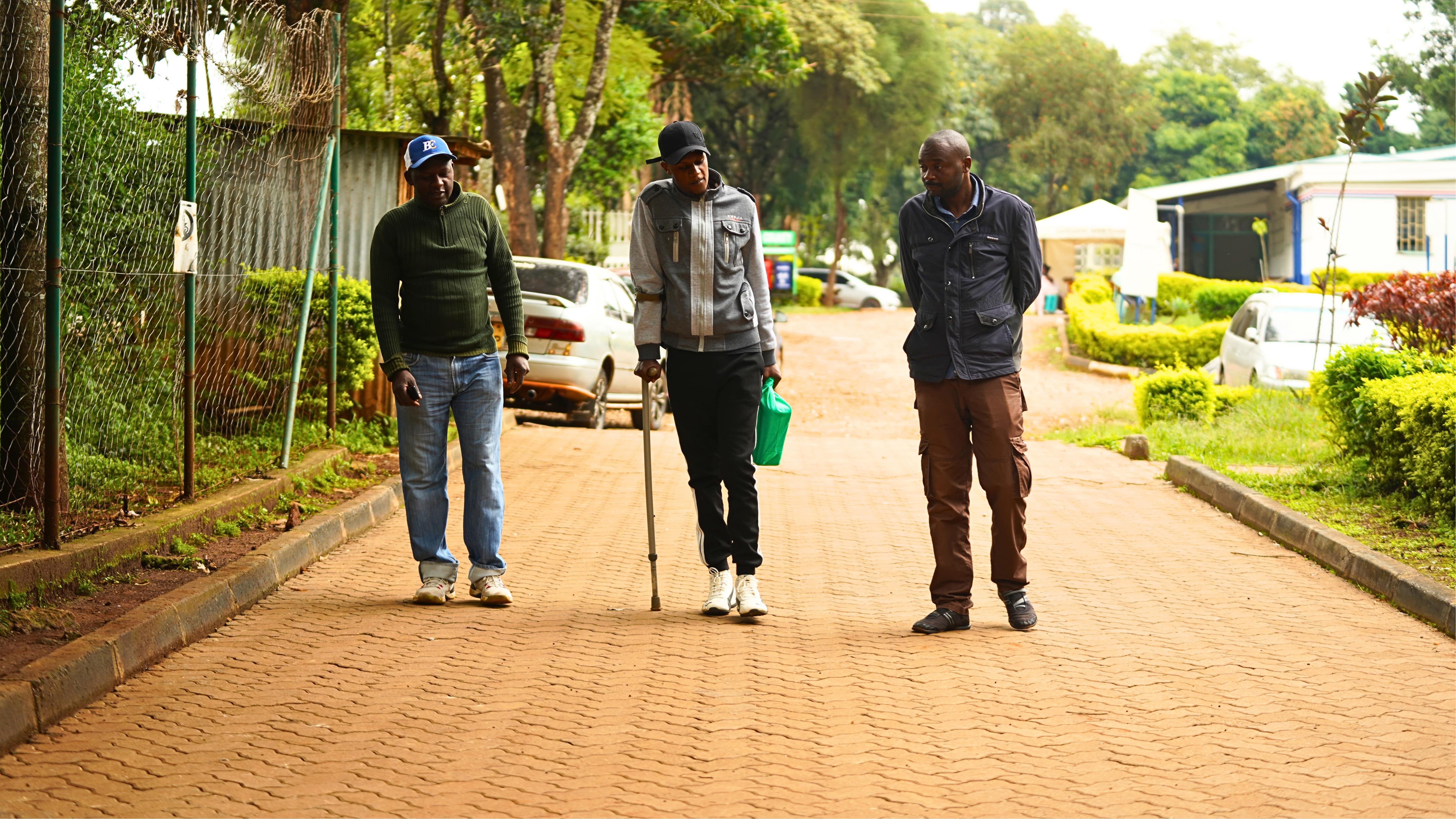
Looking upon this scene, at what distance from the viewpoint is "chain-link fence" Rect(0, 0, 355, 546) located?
6.48 m

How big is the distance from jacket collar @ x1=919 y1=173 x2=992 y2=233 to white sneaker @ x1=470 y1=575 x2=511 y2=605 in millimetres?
2475

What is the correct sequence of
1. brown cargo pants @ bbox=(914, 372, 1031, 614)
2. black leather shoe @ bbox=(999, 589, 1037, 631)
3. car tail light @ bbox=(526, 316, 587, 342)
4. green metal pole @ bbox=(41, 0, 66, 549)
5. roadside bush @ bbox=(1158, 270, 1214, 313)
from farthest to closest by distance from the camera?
roadside bush @ bbox=(1158, 270, 1214, 313), car tail light @ bbox=(526, 316, 587, 342), black leather shoe @ bbox=(999, 589, 1037, 631), brown cargo pants @ bbox=(914, 372, 1031, 614), green metal pole @ bbox=(41, 0, 66, 549)

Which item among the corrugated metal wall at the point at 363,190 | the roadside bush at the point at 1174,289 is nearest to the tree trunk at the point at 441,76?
the corrugated metal wall at the point at 363,190

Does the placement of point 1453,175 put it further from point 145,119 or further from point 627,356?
point 145,119

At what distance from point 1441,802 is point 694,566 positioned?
14.0ft

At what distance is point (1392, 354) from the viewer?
10375 mm

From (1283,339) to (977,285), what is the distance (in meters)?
12.6

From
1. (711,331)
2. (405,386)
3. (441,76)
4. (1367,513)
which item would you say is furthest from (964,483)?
(441,76)

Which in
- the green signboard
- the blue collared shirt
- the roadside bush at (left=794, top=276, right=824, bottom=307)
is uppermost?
the green signboard

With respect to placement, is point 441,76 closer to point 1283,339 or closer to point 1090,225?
point 1283,339

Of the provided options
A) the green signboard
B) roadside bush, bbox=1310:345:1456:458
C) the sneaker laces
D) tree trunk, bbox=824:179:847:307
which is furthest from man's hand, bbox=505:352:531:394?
tree trunk, bbox=824:179:847:307

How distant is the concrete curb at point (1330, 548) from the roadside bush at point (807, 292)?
3375cm

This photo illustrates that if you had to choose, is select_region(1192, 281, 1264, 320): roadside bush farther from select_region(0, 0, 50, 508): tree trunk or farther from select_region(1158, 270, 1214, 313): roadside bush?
select_region(0, 0, 50, 508): tree trunk

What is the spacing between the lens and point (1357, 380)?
1003 cm
